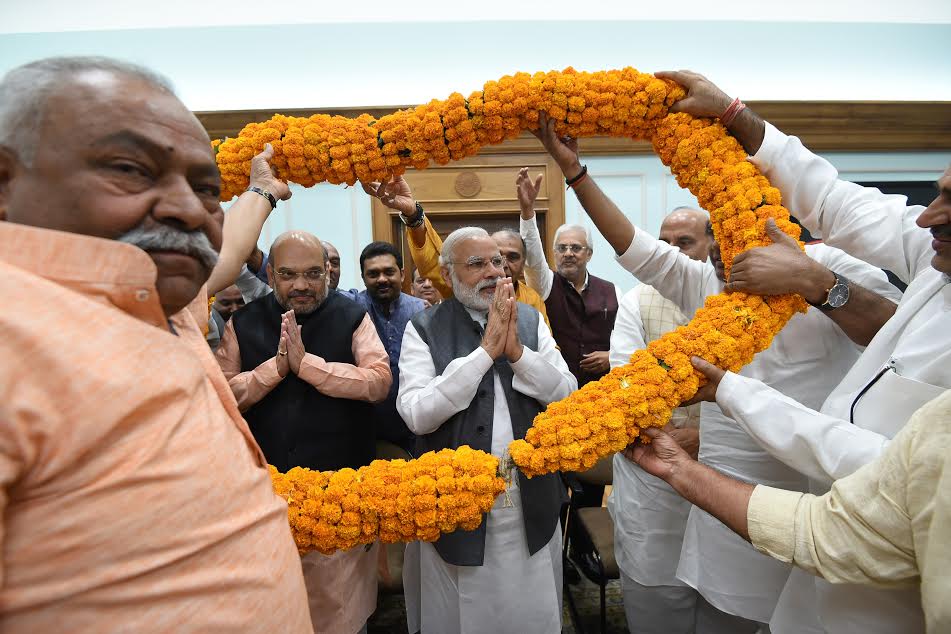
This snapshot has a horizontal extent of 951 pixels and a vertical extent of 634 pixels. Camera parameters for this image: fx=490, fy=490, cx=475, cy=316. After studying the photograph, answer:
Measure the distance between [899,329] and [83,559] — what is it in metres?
2.16

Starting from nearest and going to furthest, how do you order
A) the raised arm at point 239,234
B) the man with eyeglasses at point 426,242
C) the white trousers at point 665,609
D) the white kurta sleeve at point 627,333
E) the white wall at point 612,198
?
the raised arm at point 239,234
the white trousers at point 665,609
the man with eyeglasses at point 426,242
the white kurta sleeve at point 627,333
the white wall at point 612,198

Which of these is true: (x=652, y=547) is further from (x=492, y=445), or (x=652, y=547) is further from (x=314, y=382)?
(x=314, y=382)

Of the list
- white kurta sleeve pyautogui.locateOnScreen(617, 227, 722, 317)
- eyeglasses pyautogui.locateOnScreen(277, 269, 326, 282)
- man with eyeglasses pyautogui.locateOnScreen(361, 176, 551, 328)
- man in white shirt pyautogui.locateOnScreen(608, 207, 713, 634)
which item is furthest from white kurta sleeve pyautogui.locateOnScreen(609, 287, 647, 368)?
eyeglasses pyautogui.locateOnScreen(277, 269, 326, 282)

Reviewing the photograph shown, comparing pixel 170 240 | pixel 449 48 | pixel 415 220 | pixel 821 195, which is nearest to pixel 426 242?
pixel 415 220

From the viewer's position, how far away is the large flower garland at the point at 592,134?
1.74 metres

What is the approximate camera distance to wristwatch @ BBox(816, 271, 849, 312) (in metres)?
1.82

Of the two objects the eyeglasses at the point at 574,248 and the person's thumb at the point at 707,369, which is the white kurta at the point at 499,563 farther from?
the eyeglasses at the point at 574,248

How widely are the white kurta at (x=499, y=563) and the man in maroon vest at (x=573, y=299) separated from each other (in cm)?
198

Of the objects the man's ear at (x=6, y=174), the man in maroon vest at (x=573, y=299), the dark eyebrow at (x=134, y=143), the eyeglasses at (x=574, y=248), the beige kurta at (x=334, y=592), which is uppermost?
the dark eyebrow at (x=134, y=143)

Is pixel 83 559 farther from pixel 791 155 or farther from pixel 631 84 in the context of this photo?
pixel 791 155

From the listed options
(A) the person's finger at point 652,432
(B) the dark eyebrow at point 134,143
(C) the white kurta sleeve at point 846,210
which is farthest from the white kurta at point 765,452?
(B) the dark eyebrow at point 134,143

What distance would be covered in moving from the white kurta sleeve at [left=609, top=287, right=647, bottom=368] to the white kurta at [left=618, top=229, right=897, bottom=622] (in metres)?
0.63

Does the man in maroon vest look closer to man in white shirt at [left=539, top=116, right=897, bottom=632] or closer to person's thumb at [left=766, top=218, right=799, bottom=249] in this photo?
man in white shirt at [left=539, top=116, right=897, bottom=632]

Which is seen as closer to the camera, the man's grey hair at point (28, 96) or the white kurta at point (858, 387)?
the man's grey hair at point (28, 96)
